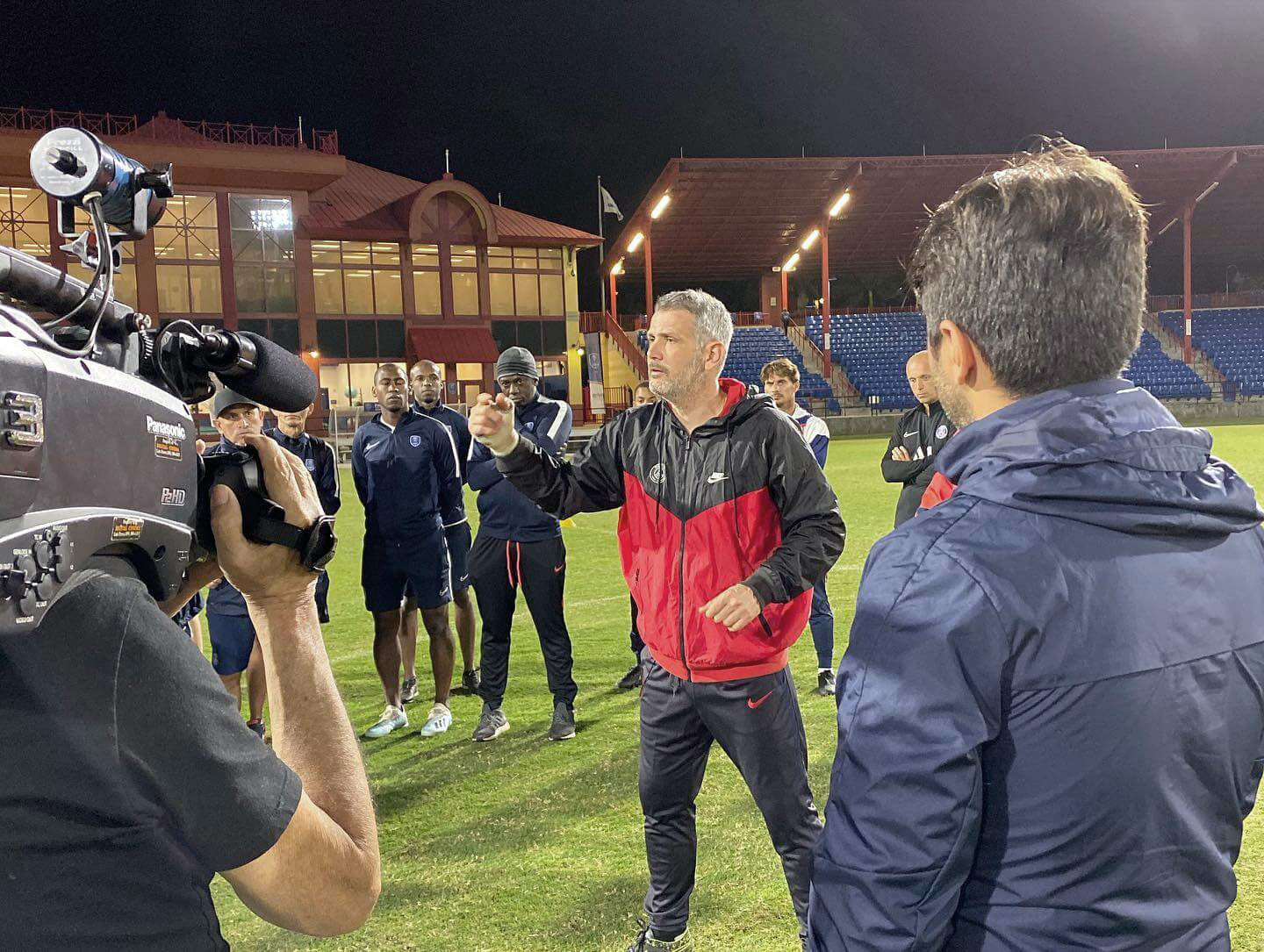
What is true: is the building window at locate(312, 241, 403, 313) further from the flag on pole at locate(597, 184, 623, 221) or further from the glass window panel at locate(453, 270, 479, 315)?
the flag on pole at locate(597, 184, 623, 221)

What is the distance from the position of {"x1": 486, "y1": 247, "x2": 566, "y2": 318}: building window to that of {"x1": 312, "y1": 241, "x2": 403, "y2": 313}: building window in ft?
12.0

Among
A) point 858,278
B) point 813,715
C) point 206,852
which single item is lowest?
point 813,715

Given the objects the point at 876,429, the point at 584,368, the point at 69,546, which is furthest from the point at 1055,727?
the point at 584,368

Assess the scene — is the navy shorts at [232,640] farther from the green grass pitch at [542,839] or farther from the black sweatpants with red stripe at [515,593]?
the black sweatpants with red stripe at [515,593]

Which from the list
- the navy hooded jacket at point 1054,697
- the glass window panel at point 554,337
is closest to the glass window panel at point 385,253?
the glass window panel at point 554,337

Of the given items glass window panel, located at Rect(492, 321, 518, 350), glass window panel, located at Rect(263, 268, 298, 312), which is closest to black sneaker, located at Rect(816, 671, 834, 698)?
glass window panel, located at Rect(263, 268, 298, 312)

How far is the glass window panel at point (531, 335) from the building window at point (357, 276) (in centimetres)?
472

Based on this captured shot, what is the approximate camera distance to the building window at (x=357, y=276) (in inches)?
1326

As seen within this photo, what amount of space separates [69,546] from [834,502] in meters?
2.80

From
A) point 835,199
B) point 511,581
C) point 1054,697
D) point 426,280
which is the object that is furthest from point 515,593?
point 835,199

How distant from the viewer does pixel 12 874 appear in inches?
35.8

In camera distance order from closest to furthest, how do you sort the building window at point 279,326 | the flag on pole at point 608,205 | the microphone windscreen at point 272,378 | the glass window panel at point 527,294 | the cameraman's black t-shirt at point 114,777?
1. the cameraman's black t-shirt at point 114,777
2. the microphone windscreen at point 272,378
3. the building window at point 279,326
4. the flag on pole at point 608,205
5. the glass window panel at point 527,294

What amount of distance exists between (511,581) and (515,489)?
682 mm

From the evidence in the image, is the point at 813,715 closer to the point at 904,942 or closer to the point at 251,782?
the point at 904,942
